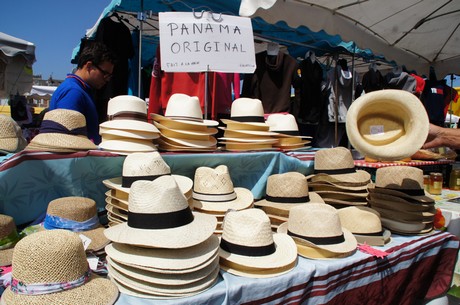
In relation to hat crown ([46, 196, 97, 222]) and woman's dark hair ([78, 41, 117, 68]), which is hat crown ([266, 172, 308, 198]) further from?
woman's dark hair ([78, 41, 117, 68])

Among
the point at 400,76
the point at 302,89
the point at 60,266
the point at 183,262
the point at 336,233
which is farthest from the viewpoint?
the point at 400,76

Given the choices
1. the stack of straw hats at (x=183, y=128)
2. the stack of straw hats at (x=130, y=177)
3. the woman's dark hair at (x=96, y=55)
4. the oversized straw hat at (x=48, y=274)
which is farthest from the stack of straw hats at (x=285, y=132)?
the oversized straw hat at (x=48, y=274)

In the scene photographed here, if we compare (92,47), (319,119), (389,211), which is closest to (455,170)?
(319,119)

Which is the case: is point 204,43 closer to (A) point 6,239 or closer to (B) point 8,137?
(B) point 8,137

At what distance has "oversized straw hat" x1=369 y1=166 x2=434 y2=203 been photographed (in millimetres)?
2164

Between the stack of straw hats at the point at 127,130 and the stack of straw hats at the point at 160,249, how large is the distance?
63cm

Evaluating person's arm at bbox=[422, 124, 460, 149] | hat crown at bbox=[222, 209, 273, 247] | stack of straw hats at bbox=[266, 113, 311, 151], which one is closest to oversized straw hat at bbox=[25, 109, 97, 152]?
hat crown at bbox=[222, 209, 273, 247]

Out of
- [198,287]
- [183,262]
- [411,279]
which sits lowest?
[411,279]

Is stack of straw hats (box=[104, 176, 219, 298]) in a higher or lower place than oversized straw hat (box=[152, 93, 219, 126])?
lower

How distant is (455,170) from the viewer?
12.3 feet

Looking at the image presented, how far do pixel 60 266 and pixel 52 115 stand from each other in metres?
1.02

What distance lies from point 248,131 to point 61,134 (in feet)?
4.11

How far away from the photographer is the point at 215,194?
5.97 ft

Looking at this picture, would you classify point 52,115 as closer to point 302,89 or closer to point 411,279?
point 411,279
